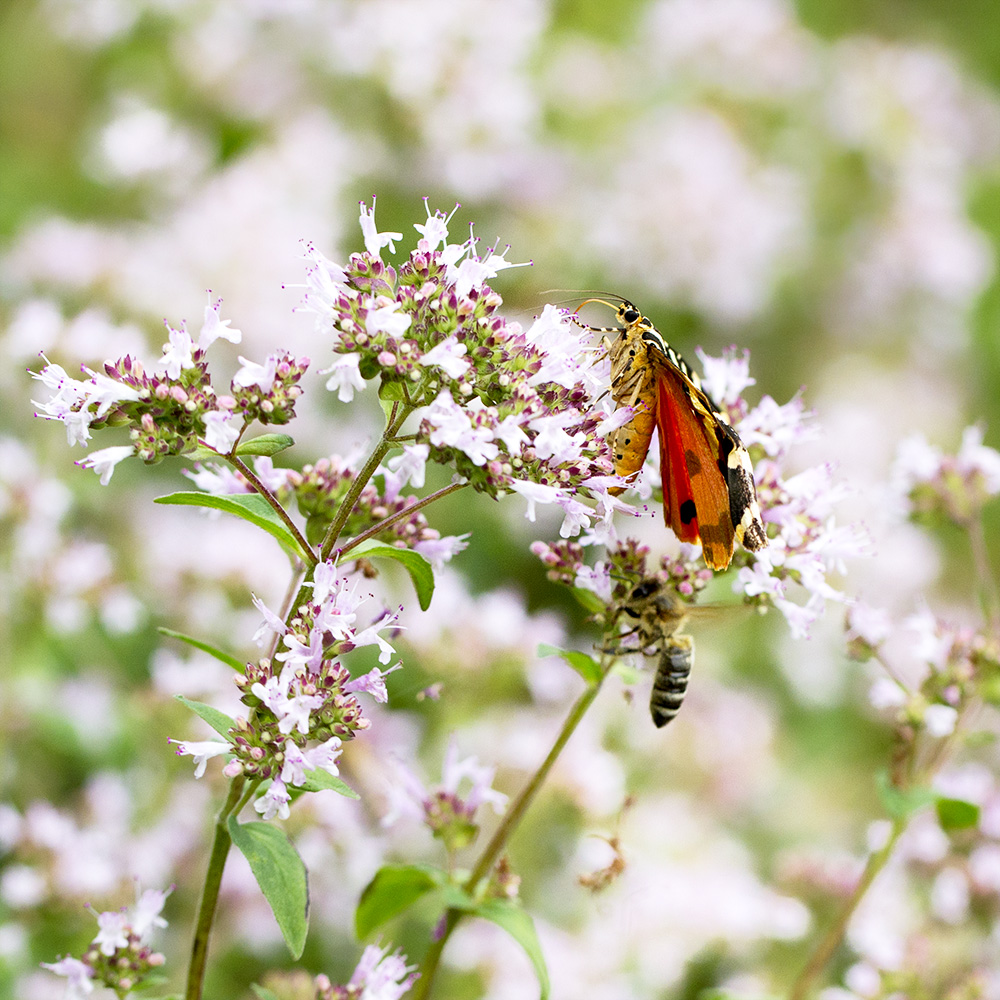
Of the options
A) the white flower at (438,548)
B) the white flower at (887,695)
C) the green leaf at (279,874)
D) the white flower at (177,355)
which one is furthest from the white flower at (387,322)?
the white flower at (887,695)

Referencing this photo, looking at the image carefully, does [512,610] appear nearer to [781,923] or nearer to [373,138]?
[781,923]

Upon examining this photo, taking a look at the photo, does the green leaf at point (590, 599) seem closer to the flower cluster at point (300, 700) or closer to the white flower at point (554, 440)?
the white flower at point (554, 440)

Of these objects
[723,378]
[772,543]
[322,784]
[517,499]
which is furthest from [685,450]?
[517,499]

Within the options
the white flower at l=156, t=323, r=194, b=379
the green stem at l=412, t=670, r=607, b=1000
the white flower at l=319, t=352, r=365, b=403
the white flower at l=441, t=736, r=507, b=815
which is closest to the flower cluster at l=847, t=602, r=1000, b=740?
the green stem at l=412, t=670, r=607, b=1000

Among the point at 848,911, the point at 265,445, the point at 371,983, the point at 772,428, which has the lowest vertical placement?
the point at 371,983

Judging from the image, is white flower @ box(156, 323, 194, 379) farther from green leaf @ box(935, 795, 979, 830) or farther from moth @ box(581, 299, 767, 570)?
green leaf @ box(935, 795, 979, 830)

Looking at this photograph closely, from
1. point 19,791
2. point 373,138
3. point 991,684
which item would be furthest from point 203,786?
point 373,138

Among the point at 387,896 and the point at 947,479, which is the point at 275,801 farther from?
the point at 947,479
